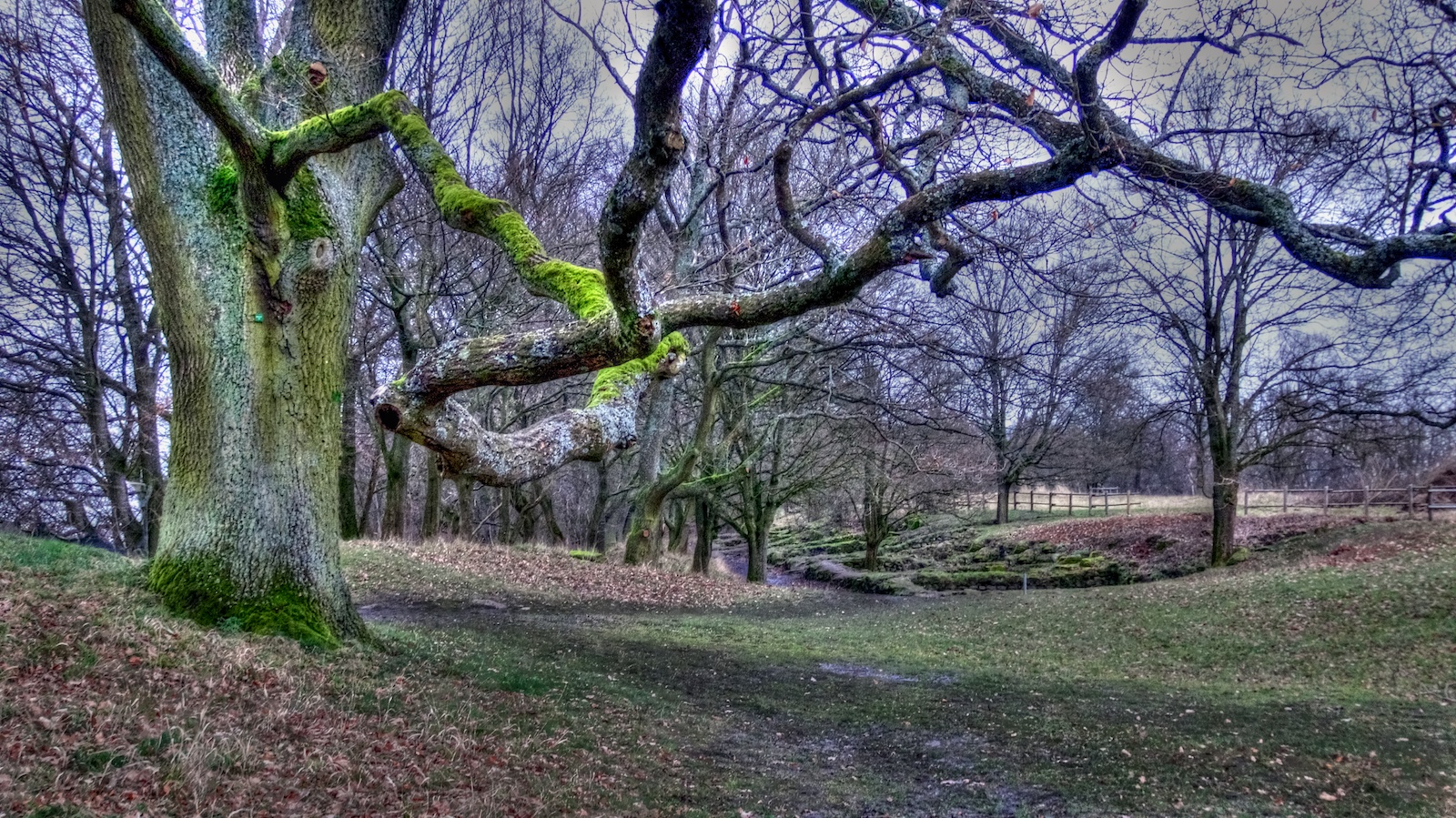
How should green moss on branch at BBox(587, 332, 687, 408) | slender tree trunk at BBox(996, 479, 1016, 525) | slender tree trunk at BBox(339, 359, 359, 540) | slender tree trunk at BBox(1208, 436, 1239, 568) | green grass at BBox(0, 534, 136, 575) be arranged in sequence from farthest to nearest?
slender tree trunk at BBox(996, 479, 1016, 525)
slender tree trunk at BBox(1208, 436, 1239, 568)
slender tree trunk at BBox(339, 359, 359, 540)
green moss on branch at BBox(587, 332, 687, 408)
green grass at BBox(0, 534, 136, 575)

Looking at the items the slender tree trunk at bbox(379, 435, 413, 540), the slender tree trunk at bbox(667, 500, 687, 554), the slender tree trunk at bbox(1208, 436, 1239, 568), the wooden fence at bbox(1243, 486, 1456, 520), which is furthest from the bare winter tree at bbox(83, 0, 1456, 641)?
the wooden fence at bbox(1243, 486, 1456, 520)

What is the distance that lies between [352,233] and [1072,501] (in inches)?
1397

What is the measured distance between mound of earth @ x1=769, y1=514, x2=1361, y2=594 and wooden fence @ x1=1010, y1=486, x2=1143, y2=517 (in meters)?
4.68

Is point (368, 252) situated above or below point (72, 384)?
above

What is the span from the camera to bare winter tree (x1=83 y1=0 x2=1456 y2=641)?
490cm

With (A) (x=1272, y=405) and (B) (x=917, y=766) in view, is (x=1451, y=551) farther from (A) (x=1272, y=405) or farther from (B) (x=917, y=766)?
(B) (x=917, y=766)

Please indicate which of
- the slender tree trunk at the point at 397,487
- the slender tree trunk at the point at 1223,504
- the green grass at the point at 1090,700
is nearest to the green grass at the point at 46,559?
the green grass at the point at 1090,700

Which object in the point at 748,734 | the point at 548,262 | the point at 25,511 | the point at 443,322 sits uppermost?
the point at 443,322

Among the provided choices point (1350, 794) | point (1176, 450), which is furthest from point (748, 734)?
point (1176, 450)

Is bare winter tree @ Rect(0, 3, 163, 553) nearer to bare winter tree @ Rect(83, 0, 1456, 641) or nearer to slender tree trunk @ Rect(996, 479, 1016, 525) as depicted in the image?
bare winter tree @ Rect(83, 0, 1456, 641)

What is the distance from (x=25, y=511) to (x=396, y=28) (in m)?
12.7

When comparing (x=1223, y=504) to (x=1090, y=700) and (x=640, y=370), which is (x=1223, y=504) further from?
(x=640, y=370)

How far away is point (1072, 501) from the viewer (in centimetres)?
3584

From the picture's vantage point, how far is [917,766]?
215 inches
